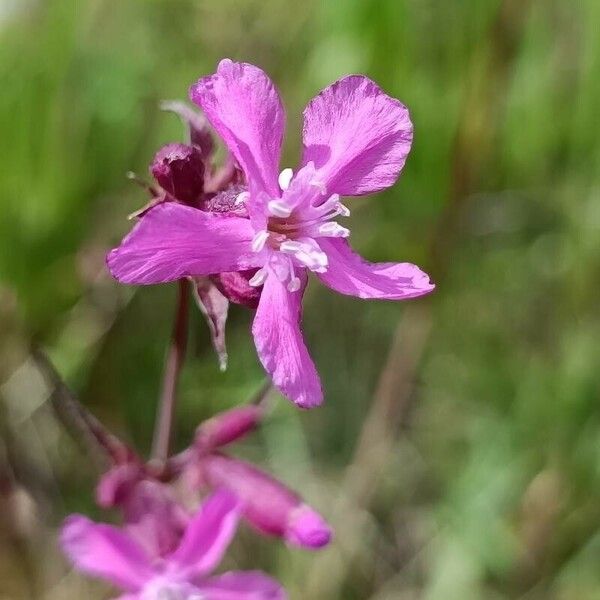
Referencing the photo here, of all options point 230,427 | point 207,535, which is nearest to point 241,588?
point 207,535

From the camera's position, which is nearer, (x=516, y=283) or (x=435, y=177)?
(x=435, y=177)

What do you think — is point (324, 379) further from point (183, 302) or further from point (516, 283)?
point (183, 302)

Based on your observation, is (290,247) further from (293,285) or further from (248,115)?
(248,115)

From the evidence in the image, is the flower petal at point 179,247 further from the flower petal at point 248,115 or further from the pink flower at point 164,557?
the pink flower at point 164,557

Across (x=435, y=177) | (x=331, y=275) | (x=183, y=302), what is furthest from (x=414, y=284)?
(x=435, y=177)

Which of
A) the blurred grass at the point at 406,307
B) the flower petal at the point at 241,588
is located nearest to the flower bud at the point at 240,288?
the flower petal at the point at 241,588

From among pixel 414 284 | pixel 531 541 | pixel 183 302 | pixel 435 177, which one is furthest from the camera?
pixel 531 541
